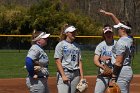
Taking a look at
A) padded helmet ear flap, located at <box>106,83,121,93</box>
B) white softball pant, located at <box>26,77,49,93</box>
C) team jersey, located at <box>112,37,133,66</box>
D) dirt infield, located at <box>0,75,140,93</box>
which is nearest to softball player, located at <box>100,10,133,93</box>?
team jersey, located at <box>112,37,133,66</box>

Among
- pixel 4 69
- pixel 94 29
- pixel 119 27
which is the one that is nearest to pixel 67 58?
pixel 119 27

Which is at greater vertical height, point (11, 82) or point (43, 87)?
point (43, 87)

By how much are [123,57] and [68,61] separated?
115cm

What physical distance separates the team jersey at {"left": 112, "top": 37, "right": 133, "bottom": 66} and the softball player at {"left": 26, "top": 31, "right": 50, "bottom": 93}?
4.37 ft

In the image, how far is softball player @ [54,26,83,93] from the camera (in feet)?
28.0

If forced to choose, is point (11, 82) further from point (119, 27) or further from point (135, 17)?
point (135, 17)

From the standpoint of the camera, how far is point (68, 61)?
860cm

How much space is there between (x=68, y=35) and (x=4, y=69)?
49.2ft

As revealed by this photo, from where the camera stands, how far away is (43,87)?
27.4 feet

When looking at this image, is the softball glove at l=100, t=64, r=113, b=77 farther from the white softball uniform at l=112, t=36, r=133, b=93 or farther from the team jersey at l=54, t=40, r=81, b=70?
the team jersey at l=54, t=40, r=81, b=70

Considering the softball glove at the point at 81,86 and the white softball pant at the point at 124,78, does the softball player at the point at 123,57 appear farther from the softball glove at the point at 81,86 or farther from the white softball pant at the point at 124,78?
the softball glove at the point at 81,86

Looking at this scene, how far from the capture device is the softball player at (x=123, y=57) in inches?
314

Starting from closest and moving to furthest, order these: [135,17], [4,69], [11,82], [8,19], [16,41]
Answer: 1. [11,82]
2. [4,69]
3. [16,41]
4. [8,19]
5. [135,17]

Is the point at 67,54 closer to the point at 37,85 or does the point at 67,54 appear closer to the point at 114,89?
the point at 37,85
